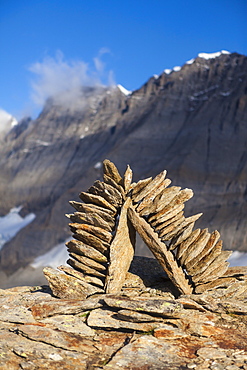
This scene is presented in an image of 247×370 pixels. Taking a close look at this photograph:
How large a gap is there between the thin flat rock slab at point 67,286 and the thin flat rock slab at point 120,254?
53 centimetres

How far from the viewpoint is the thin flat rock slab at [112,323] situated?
9312 mm

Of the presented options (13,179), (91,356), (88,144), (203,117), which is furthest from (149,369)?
(13,179)

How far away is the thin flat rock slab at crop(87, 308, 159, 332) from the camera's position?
931cm

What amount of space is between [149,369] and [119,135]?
121 meters

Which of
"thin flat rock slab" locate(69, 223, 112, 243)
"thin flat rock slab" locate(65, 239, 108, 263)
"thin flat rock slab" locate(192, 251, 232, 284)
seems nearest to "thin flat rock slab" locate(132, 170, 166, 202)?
"thin flat rock slab" locate(69, 223, 112, 243)

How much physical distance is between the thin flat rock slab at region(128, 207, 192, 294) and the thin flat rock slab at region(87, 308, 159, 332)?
2000 millimetres

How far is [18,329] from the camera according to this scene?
30.3ft

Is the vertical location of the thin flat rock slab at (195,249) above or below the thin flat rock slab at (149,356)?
above

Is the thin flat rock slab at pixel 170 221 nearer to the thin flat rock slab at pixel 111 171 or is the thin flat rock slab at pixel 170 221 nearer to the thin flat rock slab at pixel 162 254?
the thin flat rock slab at pixel 162 254

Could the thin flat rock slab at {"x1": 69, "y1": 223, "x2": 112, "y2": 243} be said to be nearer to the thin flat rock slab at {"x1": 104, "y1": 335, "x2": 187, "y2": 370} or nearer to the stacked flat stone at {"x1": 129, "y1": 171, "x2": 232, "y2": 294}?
the stacked flat stone at {"x1": 129, "y1": 171, "x2": 232, "y2": 294}

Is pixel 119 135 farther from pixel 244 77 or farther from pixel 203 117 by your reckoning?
pixel 244 77

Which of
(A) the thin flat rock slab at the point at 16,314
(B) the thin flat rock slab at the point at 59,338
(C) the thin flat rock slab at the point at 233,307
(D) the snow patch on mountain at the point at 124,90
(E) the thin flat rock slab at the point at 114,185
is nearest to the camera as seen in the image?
(B) the thin flat rock slab at the point at 59,338

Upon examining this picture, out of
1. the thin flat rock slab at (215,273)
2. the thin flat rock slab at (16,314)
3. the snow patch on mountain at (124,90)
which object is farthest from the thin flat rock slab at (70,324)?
the snow patch on mountain at (124,90)

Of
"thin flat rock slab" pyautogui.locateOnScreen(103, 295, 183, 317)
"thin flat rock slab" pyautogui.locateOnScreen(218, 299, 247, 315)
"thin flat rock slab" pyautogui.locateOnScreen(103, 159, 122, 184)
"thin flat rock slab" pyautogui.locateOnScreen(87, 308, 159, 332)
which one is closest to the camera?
"thin flat rock slab" pyautogui.locateOnScreen(87, 308, 159, 332)
